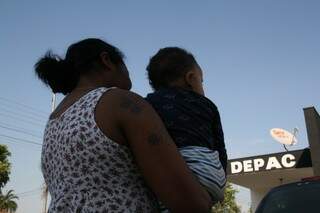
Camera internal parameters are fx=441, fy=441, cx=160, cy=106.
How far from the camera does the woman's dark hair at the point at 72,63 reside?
178 cm

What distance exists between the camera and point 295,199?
383 cm

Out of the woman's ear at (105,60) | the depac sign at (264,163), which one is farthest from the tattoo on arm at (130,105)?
the depac sign at (264,163)

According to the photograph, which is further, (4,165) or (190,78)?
(4,165)

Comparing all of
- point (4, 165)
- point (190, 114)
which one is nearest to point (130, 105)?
point (190, 114)

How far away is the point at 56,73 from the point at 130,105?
1.88 ft

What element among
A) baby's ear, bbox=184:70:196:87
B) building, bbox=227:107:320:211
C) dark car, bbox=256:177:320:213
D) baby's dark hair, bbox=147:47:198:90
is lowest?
dark car, bbox=256:177:320:213

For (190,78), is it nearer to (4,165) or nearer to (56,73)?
(56,73)

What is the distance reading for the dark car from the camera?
11.9 feet

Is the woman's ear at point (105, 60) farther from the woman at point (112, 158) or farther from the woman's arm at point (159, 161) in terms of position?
the woman's arm at point (159, 161)

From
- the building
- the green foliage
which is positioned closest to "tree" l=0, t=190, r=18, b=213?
the green foliage

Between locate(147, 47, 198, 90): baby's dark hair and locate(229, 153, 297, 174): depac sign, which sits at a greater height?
locate(229, 153, 297, 174): depac sign

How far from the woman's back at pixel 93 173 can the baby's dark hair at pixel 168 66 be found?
1.24 feet

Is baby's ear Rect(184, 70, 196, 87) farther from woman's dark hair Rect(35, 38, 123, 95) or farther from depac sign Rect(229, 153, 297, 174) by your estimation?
Answer: depac sign Rect(229, 153, 297, 174)

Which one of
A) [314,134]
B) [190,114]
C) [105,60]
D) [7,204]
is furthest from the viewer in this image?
[7,204]
